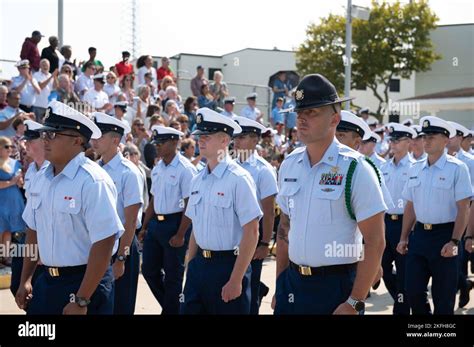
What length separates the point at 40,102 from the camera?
1377 centimetres

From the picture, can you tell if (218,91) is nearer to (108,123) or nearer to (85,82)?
(85,82)

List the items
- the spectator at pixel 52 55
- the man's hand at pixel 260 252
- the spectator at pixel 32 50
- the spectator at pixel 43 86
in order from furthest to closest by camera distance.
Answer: the spectator at pixel 52 55 < the spectator at pixel 32 50 < the spectator at pixel 43 86 < the man's hand at pixel 260 252

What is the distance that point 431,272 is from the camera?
291 inches

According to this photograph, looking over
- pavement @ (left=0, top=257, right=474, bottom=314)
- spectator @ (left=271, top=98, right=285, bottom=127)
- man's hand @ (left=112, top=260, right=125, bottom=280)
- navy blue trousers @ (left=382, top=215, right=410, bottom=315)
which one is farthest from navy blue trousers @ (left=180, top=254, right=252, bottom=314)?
spectator @ (left=271, top=98, right=285, bottom=127)

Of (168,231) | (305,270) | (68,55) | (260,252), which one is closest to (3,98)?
(68,55)

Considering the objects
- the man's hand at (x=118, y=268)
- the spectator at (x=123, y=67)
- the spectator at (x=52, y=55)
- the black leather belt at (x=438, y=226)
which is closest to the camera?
the man's hand at (x=118, y=268)

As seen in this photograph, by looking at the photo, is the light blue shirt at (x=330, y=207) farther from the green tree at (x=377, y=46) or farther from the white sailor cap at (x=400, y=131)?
the green tree at (x=377, y=46)

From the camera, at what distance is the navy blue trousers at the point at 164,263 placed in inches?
324

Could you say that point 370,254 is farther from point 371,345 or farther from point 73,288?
point 73,288

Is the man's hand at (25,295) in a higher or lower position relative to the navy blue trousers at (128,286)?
higher

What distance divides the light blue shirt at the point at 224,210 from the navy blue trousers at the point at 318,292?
1385 millimetres

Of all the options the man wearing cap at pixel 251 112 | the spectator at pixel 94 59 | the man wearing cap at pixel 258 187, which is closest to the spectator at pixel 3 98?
the spectator at pixel 94 59

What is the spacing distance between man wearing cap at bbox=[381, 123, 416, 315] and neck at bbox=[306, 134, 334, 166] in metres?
3.83

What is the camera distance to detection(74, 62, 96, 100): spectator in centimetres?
1495
